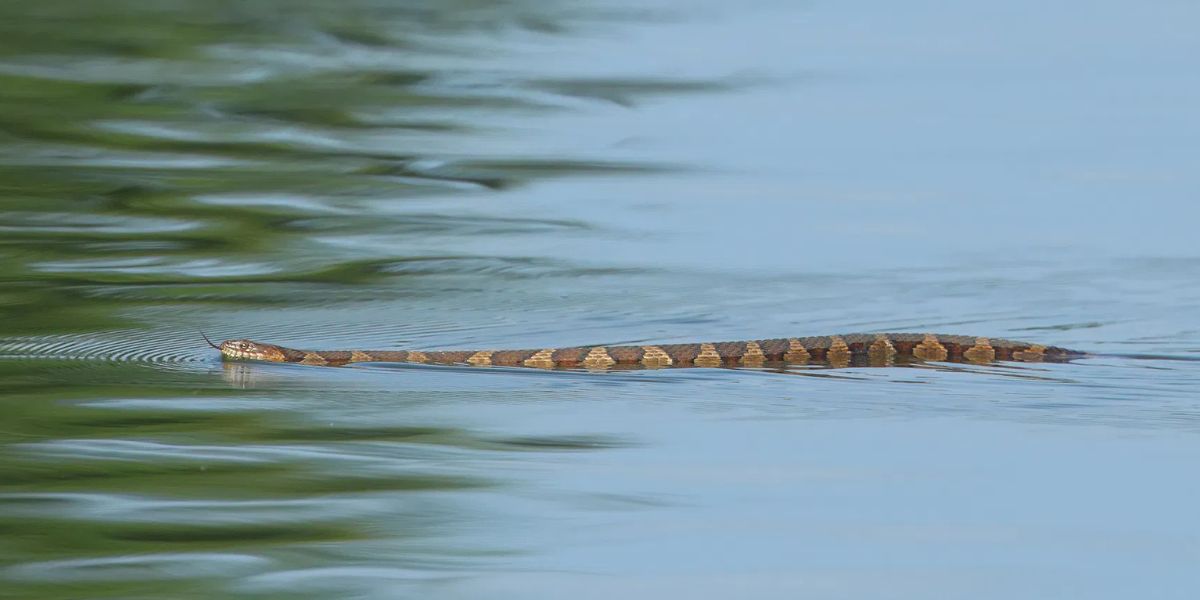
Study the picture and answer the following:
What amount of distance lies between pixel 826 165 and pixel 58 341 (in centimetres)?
926

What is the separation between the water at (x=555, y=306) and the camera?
9.42 metres

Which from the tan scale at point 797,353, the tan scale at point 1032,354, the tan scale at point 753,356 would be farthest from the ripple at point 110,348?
the tan scale at point 1032,354

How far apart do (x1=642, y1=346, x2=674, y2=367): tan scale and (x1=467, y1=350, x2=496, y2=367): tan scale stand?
1021 millimetres

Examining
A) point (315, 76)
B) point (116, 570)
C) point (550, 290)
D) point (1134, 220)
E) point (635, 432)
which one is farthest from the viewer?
point (315, 76)

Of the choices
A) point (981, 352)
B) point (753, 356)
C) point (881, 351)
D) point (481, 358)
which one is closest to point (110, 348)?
point (481, 358)

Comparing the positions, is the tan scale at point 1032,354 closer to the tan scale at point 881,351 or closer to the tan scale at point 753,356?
the tan scale at point 881,351

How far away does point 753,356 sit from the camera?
13977mm

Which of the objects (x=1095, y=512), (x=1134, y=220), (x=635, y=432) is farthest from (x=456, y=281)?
(x=1095, y=512)

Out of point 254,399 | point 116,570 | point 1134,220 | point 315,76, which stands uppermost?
point 315,76

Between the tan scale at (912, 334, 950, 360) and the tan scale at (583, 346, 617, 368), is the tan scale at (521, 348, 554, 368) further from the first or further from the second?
the tan scale at (912, 334, 950, 360)

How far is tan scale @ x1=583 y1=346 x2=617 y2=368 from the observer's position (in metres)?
13.9

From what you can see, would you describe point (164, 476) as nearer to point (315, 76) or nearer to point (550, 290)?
point (550, 290)

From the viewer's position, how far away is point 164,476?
10.5 m

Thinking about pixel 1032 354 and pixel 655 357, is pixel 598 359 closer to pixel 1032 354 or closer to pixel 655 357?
pixel 655 357
